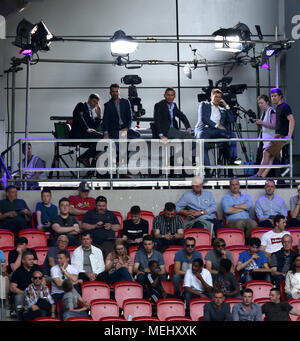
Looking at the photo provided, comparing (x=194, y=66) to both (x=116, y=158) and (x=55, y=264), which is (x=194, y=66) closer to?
(x=116, y=158)

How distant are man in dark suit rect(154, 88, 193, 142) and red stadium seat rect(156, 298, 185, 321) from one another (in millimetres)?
3924

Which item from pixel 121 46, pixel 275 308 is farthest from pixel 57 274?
pixel 121 46

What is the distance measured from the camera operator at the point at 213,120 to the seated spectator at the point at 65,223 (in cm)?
274

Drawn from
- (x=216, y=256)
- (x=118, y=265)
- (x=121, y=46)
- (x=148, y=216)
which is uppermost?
(x=121, y=46)

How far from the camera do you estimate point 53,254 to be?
12.4 m

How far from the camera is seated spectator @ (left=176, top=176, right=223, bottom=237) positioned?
45.8 feet

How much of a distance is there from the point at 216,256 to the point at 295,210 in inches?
82.8

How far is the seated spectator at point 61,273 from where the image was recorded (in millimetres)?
12055

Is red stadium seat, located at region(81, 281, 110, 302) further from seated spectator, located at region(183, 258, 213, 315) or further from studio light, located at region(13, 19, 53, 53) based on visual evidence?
studio light, located at region(13, 19, 53, 53)

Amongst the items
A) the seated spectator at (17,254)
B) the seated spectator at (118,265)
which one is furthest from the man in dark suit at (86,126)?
the seated spectator at (17,254)

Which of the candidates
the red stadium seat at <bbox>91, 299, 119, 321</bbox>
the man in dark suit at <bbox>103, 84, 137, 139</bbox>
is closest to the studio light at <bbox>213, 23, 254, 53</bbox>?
the man in dark suit at <bbox>103, 84, 137, 139</bbox>

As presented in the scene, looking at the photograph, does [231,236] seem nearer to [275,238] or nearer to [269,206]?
[275,238]

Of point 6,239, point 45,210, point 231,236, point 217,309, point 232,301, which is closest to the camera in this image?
point 217,309

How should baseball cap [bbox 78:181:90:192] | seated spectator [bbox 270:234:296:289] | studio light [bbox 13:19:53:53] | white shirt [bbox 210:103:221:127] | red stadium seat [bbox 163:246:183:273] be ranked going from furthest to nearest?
studio light [bbox 13:19:53:53] → white shirt [bbox 210:103:221:127] → baseball cap [bbox 78:181:90:192] → red stadium seat [bbox 163:246:183:273] → seated spectator [bbox 270:234:296:289]
